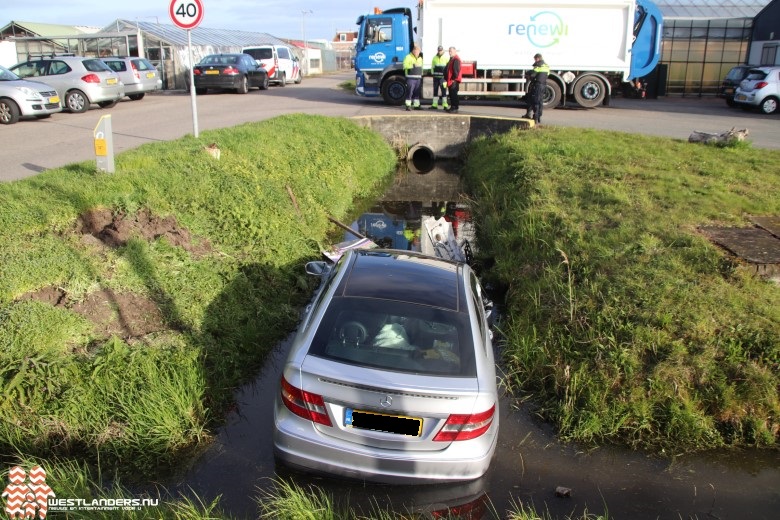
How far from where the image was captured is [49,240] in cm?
660

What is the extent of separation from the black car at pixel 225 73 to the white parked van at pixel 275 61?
183 inches

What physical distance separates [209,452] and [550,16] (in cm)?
2006

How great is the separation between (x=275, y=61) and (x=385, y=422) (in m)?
31.6

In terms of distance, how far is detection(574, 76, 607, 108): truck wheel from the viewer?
22.0 metres

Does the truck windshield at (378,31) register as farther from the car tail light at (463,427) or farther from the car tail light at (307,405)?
the car tail light at (463,427)

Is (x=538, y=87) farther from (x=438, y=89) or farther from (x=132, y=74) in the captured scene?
(x=132, y=74)

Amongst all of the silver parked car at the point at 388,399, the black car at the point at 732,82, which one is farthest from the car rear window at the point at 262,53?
the silver parked car at the point at 388,399

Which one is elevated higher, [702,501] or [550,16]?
[550,16]

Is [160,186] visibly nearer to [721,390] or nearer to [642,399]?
[642,399]

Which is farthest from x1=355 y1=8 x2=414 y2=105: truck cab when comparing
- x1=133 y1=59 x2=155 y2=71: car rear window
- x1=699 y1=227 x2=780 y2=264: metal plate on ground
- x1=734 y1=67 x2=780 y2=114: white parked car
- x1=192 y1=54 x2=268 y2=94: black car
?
x1=699 y1=227 x2=780 y2=264: metal plate on ground

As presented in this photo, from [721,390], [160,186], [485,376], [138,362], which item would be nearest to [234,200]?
[160,186]

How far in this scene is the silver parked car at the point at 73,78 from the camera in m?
18.4

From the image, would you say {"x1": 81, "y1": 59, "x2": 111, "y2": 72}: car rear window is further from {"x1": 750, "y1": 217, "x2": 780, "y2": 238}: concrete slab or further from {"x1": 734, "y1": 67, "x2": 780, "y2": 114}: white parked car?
{"x1": 734, "y1": 67, "x2": 780, "y2": 114}: white parked car

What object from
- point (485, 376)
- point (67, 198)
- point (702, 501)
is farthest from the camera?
point (67, 198)
